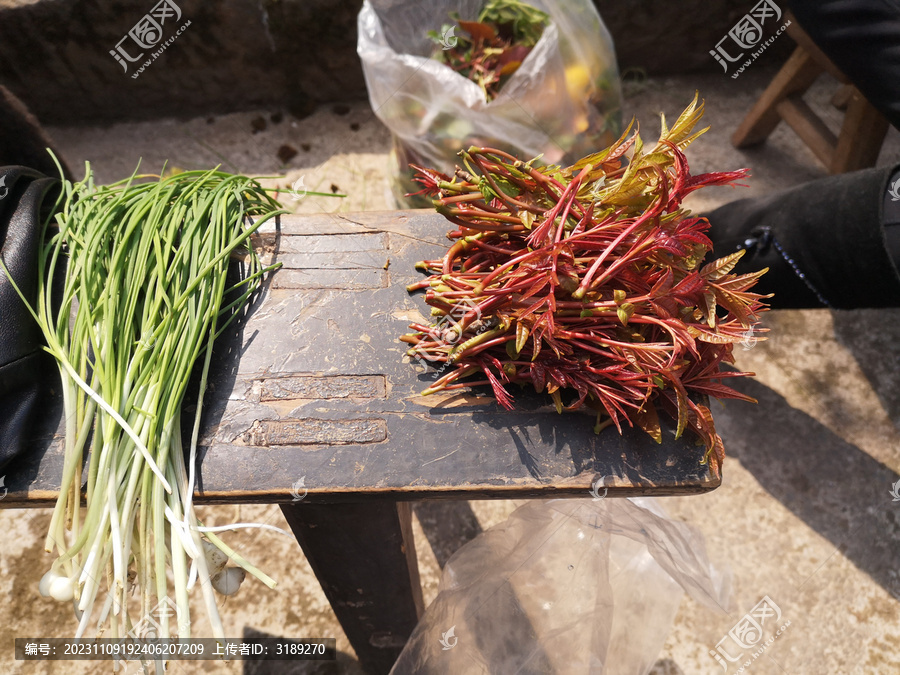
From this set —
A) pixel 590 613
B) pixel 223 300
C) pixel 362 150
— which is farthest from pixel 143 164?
pixel 590 613

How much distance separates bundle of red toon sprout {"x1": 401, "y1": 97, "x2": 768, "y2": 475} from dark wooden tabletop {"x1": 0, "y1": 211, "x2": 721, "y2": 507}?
0.22 feet

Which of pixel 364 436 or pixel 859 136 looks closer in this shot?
pixel 364 436

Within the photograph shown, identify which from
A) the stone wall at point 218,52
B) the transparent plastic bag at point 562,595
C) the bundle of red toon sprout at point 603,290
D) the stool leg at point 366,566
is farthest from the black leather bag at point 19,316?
the stone wall at point 218,52

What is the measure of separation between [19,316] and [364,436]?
2.43ft

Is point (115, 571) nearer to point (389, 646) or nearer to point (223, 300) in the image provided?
point (223, 300)

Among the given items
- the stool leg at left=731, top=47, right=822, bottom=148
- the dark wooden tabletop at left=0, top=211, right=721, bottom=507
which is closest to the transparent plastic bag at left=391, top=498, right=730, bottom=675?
the dark wooden tabletop at left=0, top=211, right=721, bottom=507

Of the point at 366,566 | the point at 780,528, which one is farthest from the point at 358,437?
the point at 780,528

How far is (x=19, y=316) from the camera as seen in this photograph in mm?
1095

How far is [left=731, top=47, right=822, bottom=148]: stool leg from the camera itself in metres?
2.47

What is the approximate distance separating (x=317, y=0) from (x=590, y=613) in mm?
2807

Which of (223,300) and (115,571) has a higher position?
(223,300)

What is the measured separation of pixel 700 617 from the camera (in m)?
1.82

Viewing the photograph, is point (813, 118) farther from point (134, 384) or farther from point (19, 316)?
point (19, 316)

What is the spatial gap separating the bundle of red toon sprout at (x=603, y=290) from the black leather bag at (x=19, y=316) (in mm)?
812
